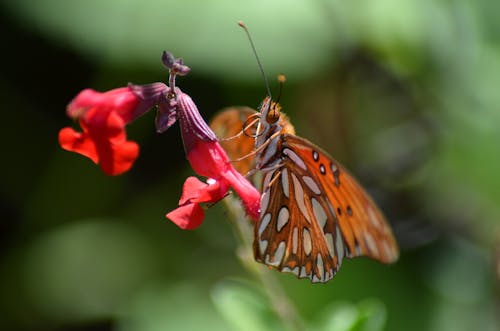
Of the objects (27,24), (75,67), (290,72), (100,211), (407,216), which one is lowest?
(407,216)

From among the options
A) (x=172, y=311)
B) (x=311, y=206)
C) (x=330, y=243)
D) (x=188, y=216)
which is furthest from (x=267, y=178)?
(x=172, y=311)

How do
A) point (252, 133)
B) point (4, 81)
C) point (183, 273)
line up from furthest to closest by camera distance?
point (4, 81) → point (183, 273) → point (252, 133)

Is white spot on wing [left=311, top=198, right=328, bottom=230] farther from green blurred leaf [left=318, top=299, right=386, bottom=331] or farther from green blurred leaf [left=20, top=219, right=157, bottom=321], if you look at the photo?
green blurred leaf [left=20, top=219, right=157, bottom=321]

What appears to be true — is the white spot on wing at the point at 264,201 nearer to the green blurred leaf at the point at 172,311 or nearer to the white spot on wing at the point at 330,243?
the white spot on wing at the point at 330,243

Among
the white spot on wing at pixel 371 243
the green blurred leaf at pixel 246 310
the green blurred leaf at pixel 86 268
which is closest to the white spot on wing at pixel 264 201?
the white spot on wing at pixel 371 243

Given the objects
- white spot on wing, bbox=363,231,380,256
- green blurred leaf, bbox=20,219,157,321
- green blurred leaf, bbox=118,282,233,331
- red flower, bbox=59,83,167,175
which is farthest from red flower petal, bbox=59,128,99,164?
green blurred leaf, bbox=20,219,157,321

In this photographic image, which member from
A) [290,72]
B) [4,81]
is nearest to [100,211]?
[4,81]

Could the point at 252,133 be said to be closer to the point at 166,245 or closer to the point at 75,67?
the point at 166,245
